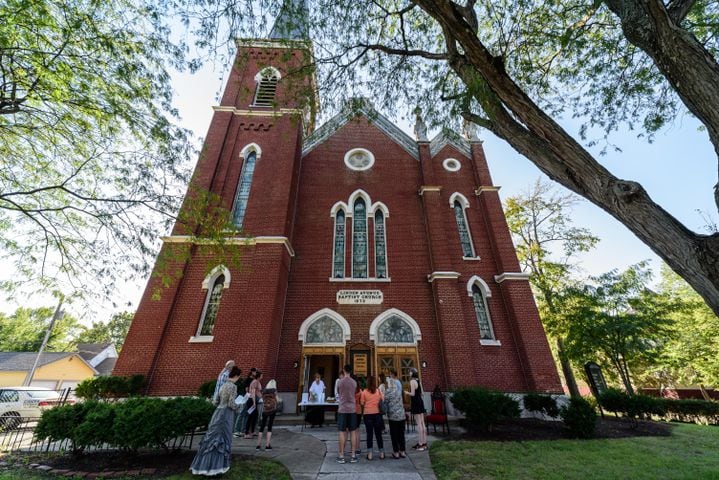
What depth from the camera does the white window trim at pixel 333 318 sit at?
1177cm

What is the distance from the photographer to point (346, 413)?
5.64m

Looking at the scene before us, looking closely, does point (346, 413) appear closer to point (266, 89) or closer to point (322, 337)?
point (322, 337)

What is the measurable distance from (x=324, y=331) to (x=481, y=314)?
659cm

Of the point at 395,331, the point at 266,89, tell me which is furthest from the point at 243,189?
the point at 395,331

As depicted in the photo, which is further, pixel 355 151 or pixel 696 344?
pixel 696 344

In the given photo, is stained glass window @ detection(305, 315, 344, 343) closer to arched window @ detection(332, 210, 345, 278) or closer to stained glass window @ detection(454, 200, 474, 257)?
arched window @ detection(332, 210, 345, 278)

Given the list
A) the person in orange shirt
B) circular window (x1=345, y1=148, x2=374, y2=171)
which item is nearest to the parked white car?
the person in orange shirt

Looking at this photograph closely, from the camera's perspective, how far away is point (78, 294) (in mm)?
7020

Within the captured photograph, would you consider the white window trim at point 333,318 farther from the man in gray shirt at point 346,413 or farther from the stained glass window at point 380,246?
the man in gray shirt at point 346,413

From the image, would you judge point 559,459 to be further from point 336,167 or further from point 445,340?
point 336,167

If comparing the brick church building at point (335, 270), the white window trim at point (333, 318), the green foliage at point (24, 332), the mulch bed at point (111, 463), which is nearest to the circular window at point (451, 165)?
the brick church building at point (335, 270)

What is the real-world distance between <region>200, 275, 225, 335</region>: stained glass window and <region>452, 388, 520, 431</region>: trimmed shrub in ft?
28.7

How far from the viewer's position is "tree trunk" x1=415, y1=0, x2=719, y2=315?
10.1 feet

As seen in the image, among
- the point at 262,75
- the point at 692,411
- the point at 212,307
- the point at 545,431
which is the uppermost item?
the point at 262,75
